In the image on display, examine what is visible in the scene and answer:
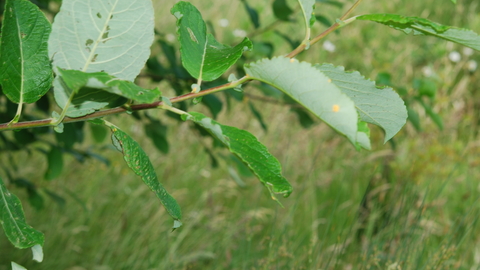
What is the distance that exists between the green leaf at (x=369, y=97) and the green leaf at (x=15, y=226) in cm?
31

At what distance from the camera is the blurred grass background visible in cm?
157

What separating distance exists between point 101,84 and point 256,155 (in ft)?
0.47

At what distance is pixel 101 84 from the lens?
1.22 ft

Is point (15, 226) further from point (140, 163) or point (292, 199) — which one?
point (292, 199)

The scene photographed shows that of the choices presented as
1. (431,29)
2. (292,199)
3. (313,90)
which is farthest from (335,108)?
(292,199)

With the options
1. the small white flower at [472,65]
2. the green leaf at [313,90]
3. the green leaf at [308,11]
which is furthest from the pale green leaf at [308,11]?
the small white flower at [472,65]

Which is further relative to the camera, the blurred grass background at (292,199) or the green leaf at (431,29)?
the blurred grass background at (292,199)

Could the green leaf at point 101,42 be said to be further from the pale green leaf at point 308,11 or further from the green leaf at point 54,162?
the green leaf at point 54,162

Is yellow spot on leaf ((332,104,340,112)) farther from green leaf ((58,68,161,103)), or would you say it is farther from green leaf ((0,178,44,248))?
green leaf ((0,178,44,248))

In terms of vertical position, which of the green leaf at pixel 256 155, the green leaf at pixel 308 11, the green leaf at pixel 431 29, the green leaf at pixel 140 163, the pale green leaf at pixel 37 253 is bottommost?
the pale green leaf at pixel 37 253

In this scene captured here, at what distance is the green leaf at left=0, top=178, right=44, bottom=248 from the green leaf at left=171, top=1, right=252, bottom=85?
22 cm

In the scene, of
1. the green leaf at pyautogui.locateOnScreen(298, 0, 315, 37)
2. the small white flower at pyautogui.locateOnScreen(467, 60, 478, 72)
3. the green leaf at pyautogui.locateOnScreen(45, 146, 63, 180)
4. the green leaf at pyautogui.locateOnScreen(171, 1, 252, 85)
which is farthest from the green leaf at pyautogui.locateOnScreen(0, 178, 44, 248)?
the small white flower at pyautogui.locateOnScreen(467, 60, 478, 72)

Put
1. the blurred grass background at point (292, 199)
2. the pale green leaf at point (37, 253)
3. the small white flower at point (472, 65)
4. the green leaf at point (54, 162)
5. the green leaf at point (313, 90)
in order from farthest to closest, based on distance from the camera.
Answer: the small white flower at point (472, 65), the blurred grass background at point (292, 199), the green leaf at point (54, 162), the pale green leaf at point (37, 253), the green leaf at point (313, 90)

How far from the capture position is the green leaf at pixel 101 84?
0.37 metres
